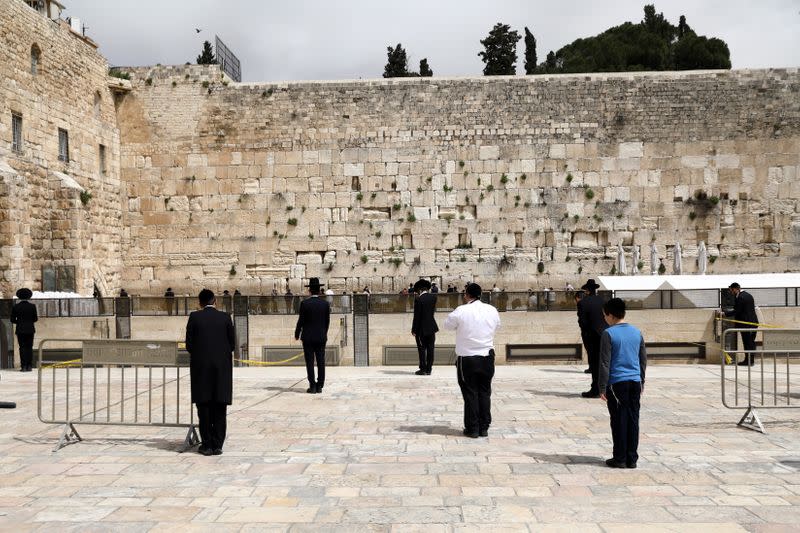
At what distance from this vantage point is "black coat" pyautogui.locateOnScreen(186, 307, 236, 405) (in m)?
5.91

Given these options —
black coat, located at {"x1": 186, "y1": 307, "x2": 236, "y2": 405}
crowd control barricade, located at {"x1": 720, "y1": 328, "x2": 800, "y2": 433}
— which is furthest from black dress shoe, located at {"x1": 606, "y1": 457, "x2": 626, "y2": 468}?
black coat, located at {"x1": 186, "y1": 307, "x2": 236, "y2": 405}

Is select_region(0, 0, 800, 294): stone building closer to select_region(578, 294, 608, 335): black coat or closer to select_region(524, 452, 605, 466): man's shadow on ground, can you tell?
select_region(578, 294, 608, 335): black coat

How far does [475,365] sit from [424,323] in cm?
393

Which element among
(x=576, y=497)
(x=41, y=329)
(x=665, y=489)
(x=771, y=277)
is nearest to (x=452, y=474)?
(x=576, y=497)

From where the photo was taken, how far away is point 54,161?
17547 millimetres

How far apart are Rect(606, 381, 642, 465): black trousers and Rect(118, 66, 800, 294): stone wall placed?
14.2 m

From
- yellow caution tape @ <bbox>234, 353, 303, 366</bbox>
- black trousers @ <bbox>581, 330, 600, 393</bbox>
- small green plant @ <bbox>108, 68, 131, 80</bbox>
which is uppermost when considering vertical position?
small green plant @ <bbox>108, 68, 131, 80</bbox>

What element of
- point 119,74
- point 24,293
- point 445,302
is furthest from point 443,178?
point 24,293

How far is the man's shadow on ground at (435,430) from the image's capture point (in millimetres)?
6609

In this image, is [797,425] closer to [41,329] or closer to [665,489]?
[665,489]

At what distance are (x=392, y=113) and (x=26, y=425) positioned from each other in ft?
47.3

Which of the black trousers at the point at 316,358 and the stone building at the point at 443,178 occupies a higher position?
the stone building at the point at 443,178

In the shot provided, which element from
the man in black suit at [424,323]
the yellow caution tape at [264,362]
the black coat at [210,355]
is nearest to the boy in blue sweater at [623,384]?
the black coat at [210,355]

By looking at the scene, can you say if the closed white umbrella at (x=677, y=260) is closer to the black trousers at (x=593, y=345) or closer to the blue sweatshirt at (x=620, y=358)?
the black trousers at (x=593, y=345)
